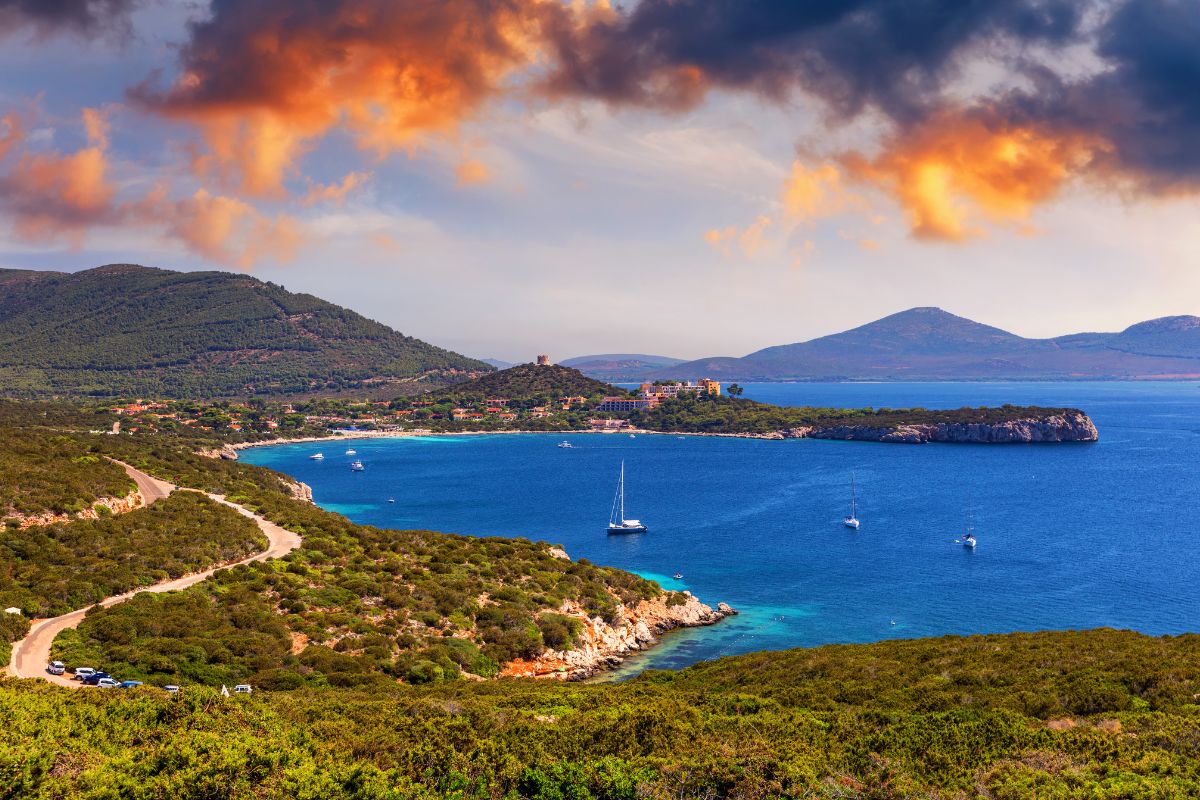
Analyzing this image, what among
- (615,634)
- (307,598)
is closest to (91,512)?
(307,598)

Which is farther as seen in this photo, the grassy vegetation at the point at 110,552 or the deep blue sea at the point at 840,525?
the deep blue sea at the point at 840,525

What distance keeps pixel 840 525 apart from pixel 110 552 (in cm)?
7370

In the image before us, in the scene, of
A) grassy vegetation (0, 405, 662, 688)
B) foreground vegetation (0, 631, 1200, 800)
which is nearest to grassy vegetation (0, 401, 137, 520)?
grassy vegetation (0, 405, 662, 688)

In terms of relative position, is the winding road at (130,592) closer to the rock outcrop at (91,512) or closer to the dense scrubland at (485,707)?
the dense scrubland at (485,707)

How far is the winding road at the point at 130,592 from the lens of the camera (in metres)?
33.8

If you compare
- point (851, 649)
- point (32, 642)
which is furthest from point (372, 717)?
point (851, 649)

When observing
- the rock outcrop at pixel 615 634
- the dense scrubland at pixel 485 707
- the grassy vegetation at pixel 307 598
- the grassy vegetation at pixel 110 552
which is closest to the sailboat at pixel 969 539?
the rock outcrop at pixel 615 634

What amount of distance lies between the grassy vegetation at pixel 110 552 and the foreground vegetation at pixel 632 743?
69.3 ft

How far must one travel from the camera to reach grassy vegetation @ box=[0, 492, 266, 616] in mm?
43062

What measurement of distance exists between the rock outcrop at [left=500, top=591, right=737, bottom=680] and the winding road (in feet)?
67.4

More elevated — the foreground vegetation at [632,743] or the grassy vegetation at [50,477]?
the grassy vegetation at [50,477]

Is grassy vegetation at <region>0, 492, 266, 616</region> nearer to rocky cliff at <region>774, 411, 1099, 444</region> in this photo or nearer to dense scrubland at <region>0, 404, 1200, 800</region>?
dense scrubland at <region>0, 404, 1200, 800</region>

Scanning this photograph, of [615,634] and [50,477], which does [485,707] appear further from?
[50,477]

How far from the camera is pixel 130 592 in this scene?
46.2 m
